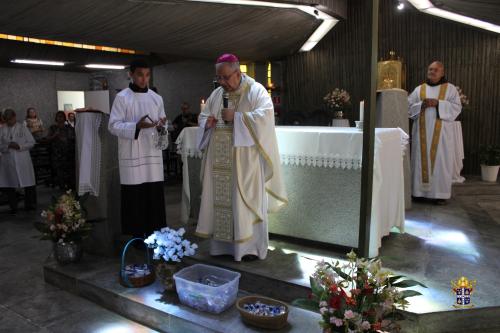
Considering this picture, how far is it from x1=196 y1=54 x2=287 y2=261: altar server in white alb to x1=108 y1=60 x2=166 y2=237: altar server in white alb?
53 centimetres

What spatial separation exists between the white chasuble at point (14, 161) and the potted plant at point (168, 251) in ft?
13.7

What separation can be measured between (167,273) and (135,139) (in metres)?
1.17

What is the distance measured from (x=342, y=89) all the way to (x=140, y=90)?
6.60 m

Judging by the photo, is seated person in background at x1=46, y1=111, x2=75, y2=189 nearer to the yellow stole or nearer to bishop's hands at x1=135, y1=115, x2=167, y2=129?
bishop's hands at x1=135, y1=115, x2=167, y2=129

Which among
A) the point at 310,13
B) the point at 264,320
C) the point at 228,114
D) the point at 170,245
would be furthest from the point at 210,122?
the point at 310,13

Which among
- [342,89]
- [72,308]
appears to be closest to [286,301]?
[72,308]

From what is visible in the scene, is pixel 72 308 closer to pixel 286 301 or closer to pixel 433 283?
pixel 286 301

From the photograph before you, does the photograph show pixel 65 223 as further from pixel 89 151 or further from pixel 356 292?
pixel 356 292

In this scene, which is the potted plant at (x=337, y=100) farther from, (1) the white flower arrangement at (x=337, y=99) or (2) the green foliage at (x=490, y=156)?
(2) the green foliage at (x=490, y=156)

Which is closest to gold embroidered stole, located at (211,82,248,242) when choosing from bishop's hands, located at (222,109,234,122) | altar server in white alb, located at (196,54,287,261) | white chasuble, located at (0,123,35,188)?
altar server in white alb, located at (196,54,287,261)

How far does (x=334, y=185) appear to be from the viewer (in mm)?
3695

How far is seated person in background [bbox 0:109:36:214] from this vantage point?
6.46 meters

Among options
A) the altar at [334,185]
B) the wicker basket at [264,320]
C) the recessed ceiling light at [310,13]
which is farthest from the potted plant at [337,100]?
Answer: the wicker basket at [264,320]

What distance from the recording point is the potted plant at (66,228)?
380 cm
